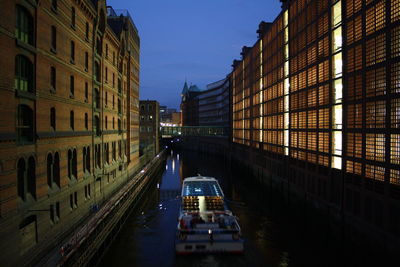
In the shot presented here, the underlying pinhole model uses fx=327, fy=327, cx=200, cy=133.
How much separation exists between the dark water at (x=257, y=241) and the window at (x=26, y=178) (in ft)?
26.8

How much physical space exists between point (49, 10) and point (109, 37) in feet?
59.3

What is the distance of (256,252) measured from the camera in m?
26.7

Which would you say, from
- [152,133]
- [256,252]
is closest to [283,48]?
[256,252]

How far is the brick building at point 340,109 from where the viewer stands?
2277 cm

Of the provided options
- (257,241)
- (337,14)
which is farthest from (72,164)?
(337,14)

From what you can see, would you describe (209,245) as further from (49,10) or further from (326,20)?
(326,20)

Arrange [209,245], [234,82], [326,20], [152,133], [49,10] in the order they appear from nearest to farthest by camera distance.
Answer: [49,10], [209,245], [326,20], [234,82], [152,133]

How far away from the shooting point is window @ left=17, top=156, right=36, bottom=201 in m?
18.3

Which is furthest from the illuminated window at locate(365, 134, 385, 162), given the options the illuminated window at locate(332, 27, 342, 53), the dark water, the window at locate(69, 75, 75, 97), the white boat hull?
the window at locate(69, 75, 75, 97)

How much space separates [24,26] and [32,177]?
8883 millimetres

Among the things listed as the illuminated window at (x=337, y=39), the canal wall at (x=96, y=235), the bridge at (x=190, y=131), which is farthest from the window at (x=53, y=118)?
the bridge at (x=190, y=131)

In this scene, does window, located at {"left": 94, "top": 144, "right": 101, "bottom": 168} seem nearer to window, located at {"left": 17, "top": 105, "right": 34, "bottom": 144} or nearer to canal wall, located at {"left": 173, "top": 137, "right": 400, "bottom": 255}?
window, located at {"left": 17, "top": 105, "right": 34, "bottom": 144}

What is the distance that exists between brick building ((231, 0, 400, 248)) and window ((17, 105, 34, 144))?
76.8 ft

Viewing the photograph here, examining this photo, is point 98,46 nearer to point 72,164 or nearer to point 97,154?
point 97,154
